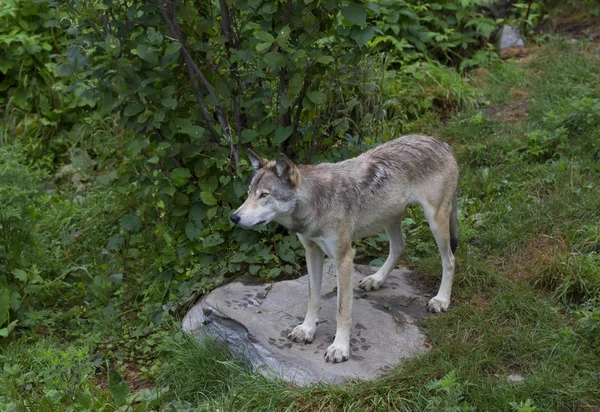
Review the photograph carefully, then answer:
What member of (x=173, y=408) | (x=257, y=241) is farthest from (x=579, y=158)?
(x=173, y=408)

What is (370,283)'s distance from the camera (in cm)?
624

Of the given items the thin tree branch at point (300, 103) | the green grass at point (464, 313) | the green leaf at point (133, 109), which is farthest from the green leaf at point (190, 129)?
the green grass at point (464, 313)

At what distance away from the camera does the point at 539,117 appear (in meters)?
9.03

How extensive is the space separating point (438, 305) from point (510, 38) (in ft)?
22.1

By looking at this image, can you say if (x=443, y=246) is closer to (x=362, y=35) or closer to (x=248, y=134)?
(x=362, y=35)

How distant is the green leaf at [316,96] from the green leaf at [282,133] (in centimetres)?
37

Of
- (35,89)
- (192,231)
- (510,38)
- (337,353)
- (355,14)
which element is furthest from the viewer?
(510,38)

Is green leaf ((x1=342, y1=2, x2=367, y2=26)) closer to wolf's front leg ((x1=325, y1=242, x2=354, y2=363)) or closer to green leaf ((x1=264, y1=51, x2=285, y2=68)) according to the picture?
green leaf ((x1=264, y1=51, x2=285, y2=68))

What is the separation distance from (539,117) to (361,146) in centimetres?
312

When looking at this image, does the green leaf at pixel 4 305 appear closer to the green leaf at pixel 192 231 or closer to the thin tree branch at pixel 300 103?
the green leaf at pixel 192 231

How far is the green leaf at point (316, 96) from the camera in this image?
6.11m

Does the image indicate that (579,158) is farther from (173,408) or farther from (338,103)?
(173,408)

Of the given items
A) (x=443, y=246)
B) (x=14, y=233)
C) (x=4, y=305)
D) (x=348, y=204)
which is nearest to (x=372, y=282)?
(x=443, y=246)

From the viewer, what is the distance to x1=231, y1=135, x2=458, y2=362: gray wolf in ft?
16.8
